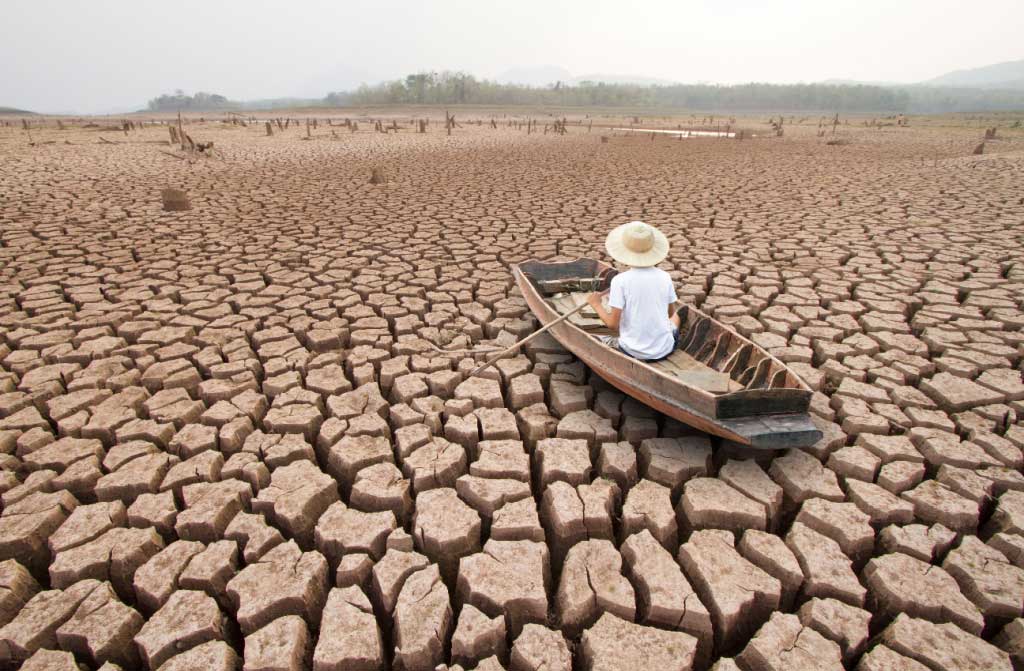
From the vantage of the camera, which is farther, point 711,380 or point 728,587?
point 711,380

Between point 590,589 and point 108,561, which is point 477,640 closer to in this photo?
point 590,589

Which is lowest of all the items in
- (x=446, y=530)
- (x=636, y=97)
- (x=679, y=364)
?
(x=446, y=530)

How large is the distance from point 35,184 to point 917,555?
12.7m

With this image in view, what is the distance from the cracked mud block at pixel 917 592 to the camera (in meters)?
1.78

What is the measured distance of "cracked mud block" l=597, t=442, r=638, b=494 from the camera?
2445 mm

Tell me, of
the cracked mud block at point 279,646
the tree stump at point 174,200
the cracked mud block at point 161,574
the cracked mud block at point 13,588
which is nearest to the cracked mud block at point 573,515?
the cracked mud block at point 279,646

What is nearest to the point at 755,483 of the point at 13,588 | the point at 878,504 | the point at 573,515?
the point at 878,504

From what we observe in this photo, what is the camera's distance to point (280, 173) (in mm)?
10820

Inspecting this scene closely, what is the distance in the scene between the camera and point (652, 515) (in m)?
2.21

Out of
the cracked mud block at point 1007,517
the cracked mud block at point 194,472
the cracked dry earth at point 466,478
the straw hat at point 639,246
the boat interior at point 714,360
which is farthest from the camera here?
the straw hat at point 639,246

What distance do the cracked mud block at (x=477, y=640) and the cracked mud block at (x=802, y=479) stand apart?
147 centimetres

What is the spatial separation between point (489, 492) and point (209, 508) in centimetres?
122

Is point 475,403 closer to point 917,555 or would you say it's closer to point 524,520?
point 524,520

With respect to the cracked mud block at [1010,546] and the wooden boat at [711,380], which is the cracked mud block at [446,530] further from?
the cracked mud block at [1010,546]
